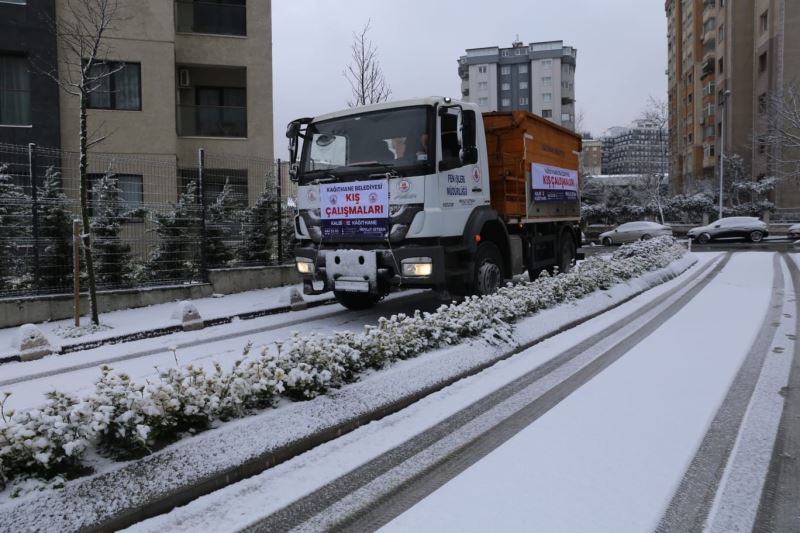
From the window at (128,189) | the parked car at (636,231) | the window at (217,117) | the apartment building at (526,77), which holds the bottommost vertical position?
the parked car at (636,231)

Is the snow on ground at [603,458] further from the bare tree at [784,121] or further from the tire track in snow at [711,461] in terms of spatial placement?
the bare tree at [784,121]

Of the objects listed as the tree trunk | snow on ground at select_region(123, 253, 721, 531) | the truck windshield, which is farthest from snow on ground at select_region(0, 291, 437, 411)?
the truck windshield

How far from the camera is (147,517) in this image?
3.16 meters

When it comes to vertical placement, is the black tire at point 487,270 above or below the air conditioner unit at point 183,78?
below

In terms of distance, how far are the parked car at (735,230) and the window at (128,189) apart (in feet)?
92.6

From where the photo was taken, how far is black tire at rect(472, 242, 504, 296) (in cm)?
887

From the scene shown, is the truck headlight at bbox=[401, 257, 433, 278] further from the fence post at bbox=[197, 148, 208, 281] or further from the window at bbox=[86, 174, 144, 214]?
the window at bbox=[86, 174, 144, 214]

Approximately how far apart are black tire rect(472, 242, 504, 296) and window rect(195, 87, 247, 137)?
1231 cm

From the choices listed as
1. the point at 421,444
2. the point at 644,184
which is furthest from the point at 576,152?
the point at 644,184

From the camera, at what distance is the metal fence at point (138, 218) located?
9.50m

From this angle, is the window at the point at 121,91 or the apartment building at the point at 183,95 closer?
the apartment building at the point at 183,95

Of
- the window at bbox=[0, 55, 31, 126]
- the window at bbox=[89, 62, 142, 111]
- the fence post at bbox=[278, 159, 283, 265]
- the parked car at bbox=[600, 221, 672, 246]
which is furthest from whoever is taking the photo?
the parked car at bbox=[600, 221, 672, 246]

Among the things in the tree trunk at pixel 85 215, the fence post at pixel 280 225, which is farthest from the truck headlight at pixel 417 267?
the fence post at pixel 280 225

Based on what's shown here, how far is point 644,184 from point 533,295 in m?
49.4
